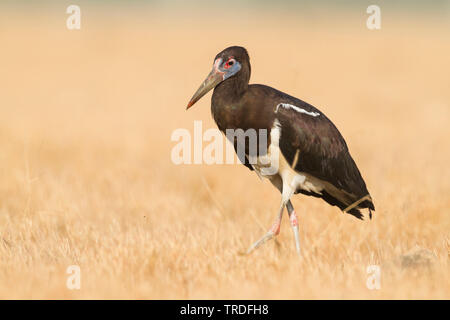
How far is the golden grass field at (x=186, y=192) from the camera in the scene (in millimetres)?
4887

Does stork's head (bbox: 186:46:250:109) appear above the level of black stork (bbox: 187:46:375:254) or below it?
above

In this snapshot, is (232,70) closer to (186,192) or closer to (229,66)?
(229,66)

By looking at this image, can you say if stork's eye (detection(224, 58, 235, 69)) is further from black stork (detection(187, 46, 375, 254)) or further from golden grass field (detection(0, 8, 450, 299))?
golden grass field (detection(0, 8, 450, 299))

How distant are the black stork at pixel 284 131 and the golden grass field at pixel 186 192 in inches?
15.0

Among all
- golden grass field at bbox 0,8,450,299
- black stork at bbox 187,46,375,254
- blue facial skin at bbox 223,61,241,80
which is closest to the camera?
golden grass field at bbox 0,8,450,299

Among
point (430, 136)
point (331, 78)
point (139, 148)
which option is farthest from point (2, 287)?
point (331, 78)

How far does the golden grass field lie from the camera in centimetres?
Answer: 489

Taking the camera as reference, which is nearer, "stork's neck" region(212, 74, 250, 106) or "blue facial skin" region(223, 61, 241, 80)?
"stork's neck" region(212, 74, 250, 106)

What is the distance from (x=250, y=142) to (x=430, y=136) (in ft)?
23.3

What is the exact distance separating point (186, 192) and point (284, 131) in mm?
3269

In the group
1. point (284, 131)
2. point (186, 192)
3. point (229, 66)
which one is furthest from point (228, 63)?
point (186, 192)

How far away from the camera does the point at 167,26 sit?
37.1 meters

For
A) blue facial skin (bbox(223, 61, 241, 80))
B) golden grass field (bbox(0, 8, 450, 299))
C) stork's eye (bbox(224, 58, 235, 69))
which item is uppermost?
stork's eye (bbox(224, 58, 235, 69))

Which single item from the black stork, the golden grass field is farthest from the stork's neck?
the golden grass field
